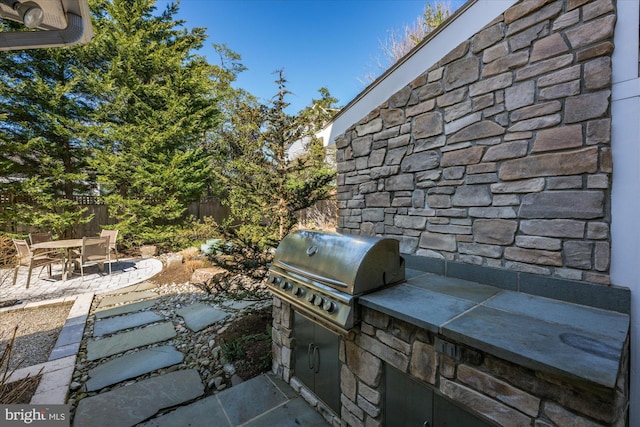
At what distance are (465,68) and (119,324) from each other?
235 inches

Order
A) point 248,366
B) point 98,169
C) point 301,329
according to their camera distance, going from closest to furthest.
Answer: point 301,329 < point 248,366 < point 98,169

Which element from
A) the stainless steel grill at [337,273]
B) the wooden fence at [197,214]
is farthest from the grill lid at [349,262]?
the wooden fence at [197,214]

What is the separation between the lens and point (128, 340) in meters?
3.98

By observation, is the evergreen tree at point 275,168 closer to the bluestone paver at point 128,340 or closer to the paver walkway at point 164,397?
the bluestone paver at point 128,340

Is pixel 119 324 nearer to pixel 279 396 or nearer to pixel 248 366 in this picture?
pixel 248 366

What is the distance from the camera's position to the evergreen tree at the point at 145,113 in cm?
873

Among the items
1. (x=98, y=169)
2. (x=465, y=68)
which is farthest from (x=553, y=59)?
(x=98, y=169)

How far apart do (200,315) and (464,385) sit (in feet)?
14.7

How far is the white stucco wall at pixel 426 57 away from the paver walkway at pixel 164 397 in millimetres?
3392

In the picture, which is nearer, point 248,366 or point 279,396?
point 279,396

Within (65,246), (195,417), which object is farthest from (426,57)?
(65,246)

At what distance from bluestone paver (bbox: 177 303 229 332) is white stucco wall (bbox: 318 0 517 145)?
369cm

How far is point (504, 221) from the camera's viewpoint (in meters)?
2.28

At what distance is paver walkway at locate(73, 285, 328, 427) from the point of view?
2.51m
